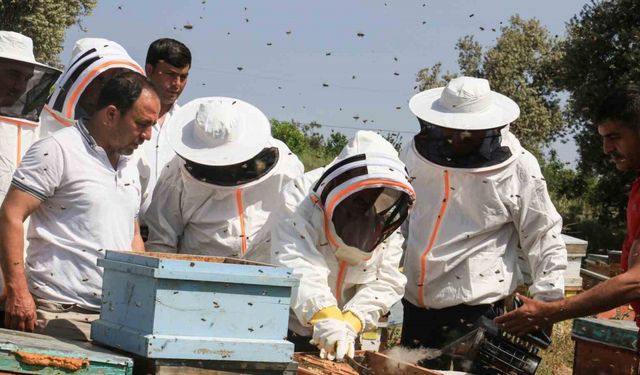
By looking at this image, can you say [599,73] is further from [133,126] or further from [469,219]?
[133,126]

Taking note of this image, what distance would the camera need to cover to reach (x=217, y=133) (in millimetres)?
5270

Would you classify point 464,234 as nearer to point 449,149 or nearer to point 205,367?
point 449,149

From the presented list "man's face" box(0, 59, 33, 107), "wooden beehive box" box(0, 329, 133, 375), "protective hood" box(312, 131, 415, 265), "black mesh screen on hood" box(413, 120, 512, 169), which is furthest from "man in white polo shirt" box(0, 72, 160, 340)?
"black mesh screen on hood" box(413, 120, 512, 169)

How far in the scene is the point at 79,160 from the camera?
423 cm

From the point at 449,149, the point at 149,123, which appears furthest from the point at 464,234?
the point at 149,123

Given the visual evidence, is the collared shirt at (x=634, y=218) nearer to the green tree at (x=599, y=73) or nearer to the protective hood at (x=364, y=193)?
the protective hood at (x=364, y=193)

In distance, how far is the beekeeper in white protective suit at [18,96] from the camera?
532 cm

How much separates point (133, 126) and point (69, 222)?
53cm

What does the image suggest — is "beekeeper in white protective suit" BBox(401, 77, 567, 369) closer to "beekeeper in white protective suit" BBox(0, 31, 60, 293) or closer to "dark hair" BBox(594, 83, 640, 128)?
"dark hair" BBox(594, 83, 640, 128)

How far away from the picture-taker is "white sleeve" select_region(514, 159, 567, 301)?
543 cm

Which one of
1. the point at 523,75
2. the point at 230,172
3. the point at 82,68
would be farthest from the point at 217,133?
the point at 523,75

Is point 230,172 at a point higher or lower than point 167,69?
lower

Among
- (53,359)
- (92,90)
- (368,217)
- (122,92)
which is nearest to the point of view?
(53,359)

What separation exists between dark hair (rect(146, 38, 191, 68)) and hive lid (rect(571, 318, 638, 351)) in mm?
3002
